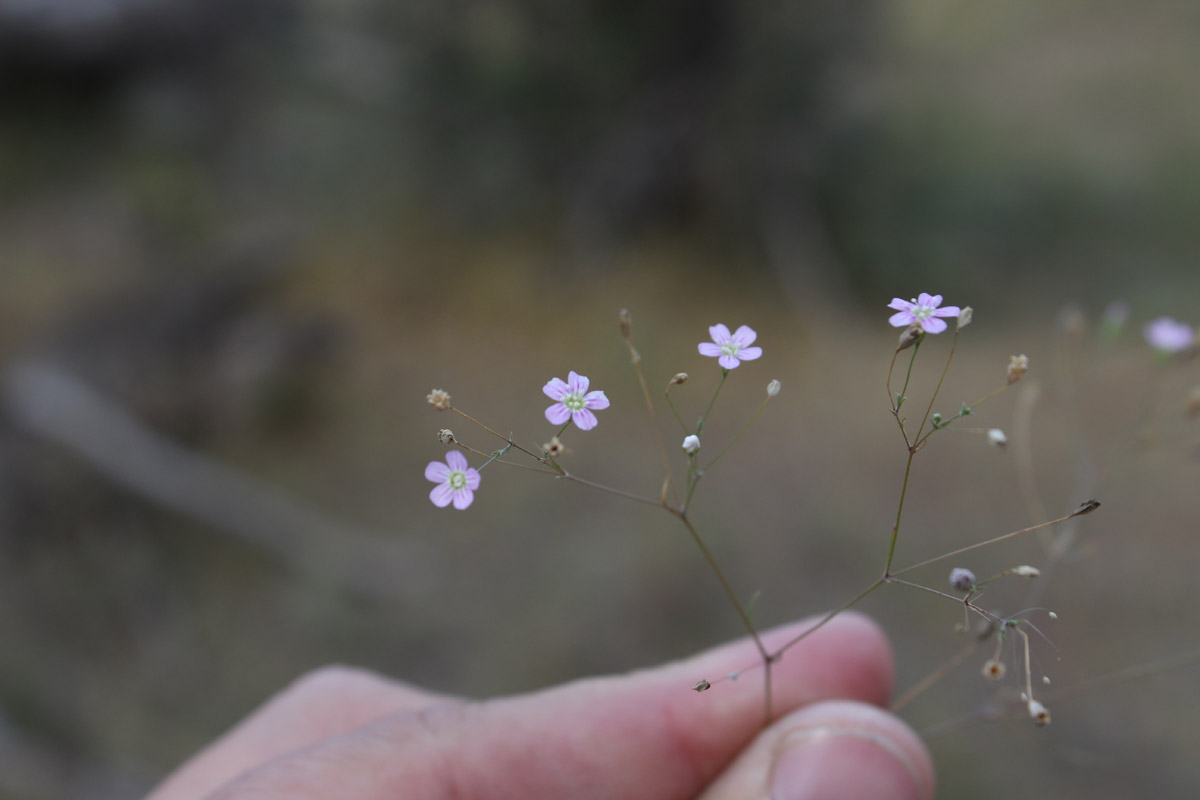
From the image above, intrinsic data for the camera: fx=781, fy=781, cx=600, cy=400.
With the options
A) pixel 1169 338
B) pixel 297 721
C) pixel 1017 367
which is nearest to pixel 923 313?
pixel 1017 367

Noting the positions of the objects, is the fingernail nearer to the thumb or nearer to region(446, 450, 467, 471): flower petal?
the thumb

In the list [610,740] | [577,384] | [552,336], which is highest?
[552,336]

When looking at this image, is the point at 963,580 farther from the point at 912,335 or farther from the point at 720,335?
the point at 720,335

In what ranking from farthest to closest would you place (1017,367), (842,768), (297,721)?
(297,721), (842,768), (1017,367)

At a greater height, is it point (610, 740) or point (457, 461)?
point (457, 461)

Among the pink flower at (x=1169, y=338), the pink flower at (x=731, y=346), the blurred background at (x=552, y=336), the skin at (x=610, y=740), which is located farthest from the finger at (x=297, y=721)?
the pink flower at (x=1169, y=338)

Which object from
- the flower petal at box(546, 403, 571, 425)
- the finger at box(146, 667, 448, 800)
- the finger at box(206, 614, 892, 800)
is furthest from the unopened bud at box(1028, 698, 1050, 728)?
the finger at box(146, 667, 448, 800)

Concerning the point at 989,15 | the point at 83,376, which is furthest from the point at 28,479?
the point at 989,15
